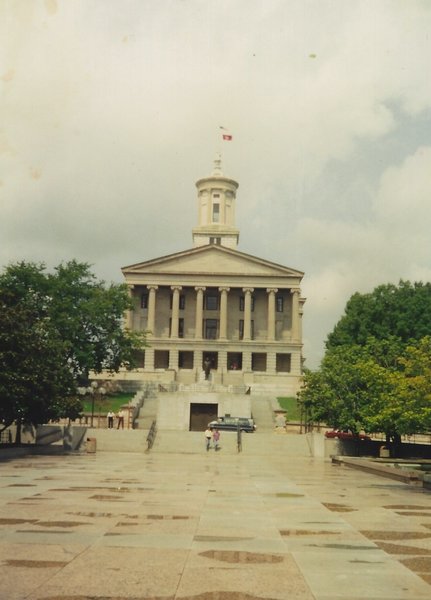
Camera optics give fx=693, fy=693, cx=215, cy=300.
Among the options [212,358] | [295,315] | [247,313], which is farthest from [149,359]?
[295,315]

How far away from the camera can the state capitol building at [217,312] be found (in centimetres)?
9119

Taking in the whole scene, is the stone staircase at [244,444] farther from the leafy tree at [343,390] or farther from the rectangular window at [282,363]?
the rectangular window at [282,363]

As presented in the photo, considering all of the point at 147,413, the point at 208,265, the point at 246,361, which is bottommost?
the point at 147,413

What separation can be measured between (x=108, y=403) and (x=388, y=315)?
32412 mm

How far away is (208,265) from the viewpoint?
9294 cm

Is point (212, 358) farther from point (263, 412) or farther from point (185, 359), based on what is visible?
point (263, 412)

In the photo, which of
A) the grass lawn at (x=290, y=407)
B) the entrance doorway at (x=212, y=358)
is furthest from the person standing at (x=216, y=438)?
the entrance doorway at (x=212, y=358)

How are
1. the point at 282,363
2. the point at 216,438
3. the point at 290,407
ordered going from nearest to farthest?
the point at 216,438
the point at 290,407
the point at 282,363

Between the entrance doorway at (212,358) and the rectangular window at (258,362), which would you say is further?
the rectangular window at (258,362)

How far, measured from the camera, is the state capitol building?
9119 centimetres

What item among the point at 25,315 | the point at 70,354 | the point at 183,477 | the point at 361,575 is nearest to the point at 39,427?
the point at 25,315

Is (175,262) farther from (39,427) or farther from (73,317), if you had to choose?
(39,427)

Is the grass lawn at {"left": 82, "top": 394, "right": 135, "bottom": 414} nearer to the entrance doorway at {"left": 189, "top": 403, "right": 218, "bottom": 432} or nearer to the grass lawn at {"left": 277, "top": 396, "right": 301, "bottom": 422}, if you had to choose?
the entrance doorway at {"left": 189, "top": 403, "right": 218, "bottom": 432}

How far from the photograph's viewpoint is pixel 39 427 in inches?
1964
